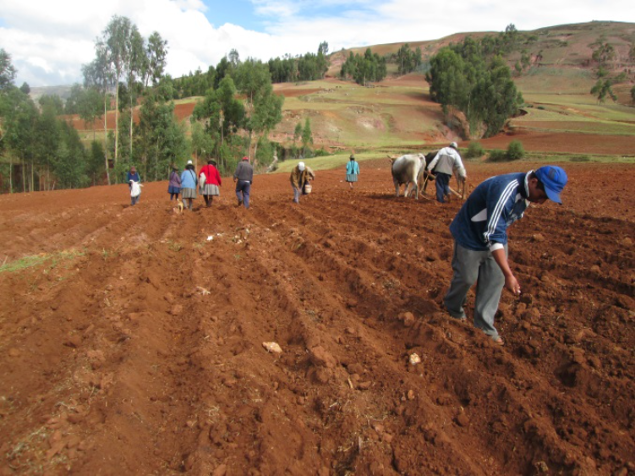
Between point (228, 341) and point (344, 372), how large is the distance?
1.24 m

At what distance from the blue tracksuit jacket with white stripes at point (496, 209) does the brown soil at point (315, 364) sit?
36.7 inches

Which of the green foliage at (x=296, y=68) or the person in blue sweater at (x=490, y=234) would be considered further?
the green foliage at (x=296, y=68)

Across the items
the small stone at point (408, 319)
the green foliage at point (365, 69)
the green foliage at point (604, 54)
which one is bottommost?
the small stone at point (408, 319)

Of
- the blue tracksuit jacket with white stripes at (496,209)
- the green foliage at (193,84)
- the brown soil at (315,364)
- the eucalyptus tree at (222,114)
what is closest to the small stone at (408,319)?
the brown soil at (315,364)

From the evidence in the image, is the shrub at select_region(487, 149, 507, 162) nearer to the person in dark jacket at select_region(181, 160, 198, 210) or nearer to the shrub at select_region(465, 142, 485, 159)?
the shrub at select_region(465, 142, 485, 159)

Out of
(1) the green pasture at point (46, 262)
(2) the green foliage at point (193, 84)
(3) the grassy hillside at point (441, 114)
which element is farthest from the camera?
(2) the green foliage at point (193, 84)

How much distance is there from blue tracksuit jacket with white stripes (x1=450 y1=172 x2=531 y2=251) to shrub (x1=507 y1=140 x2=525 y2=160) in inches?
952

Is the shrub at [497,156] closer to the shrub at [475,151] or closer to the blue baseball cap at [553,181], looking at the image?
the shrub at [475,151]

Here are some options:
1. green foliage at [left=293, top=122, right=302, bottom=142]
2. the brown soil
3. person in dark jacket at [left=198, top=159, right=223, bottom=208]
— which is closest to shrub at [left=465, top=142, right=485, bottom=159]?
person in dark jacket at [left=198, top=159, right=223, bottom=208]

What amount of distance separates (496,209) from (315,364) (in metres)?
2.09

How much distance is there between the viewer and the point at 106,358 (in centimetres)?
407

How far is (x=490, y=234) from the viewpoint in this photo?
4.04m

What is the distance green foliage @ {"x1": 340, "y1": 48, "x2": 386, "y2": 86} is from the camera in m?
108

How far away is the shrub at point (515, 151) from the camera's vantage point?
26.0 meters
